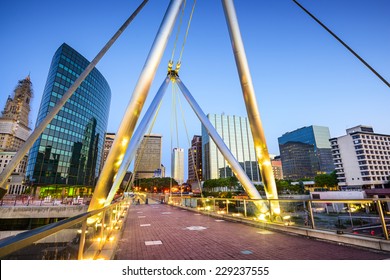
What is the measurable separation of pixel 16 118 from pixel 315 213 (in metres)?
193

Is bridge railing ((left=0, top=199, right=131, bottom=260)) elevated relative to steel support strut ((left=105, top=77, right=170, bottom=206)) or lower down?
lower down

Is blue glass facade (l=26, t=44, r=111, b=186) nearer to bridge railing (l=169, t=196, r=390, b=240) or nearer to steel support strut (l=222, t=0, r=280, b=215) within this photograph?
bridge railing (l=169, t=196, r=390, b=240)

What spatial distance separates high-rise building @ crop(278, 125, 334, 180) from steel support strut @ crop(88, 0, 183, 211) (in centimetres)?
18629

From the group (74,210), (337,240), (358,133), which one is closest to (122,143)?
(337,240)

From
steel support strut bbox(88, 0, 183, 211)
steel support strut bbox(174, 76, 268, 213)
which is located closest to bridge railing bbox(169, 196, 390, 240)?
steel support strut bbox(174, 76, 268, 213)

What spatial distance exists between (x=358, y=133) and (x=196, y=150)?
4222 inches

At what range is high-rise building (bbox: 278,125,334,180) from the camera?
173125 mm

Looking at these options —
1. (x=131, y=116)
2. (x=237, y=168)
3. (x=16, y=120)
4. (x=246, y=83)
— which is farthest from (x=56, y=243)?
(x=16, y=120)

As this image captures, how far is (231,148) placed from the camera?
447ft

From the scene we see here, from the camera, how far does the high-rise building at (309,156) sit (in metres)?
173

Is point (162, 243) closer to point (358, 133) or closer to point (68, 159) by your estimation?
point (68, 159)

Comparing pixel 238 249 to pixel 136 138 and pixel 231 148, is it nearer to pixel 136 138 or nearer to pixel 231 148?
pixel 136 138

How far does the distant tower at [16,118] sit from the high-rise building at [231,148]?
132 meters
